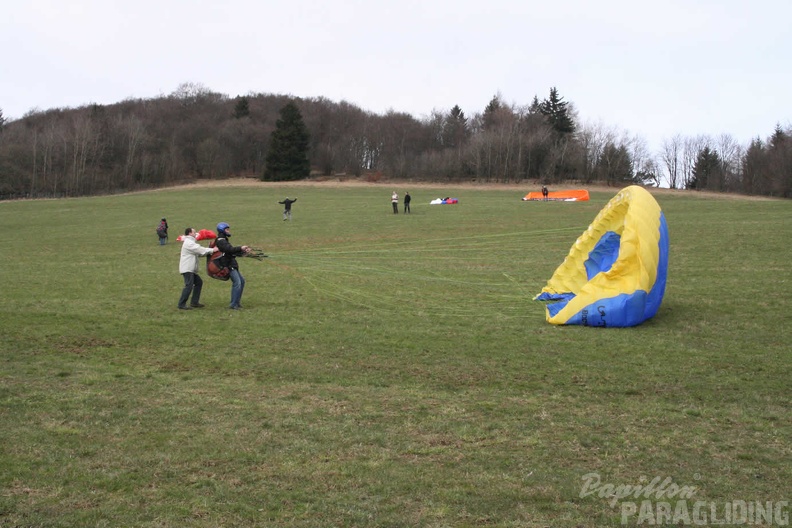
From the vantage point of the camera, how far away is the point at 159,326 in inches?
496

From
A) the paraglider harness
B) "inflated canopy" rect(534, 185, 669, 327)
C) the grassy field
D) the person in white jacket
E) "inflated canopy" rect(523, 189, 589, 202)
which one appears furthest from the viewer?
"inflated canopy" rect(523, 189, 589, 202)

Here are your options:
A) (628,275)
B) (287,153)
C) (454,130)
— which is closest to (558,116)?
(454,130)

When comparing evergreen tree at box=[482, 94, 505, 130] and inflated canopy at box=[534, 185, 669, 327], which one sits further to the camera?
evergreen tree at box=[482, 94, 505, 130]

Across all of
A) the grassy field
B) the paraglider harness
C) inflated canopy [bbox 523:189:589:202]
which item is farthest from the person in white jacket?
inflated canopy [bbox 523:189:589:202]

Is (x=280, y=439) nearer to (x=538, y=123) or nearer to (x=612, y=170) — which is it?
(x=612, y=170)

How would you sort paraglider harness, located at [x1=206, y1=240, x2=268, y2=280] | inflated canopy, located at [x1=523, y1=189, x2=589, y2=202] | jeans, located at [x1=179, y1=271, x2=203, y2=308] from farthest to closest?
inflated canopy, located at [x1=523, y1=189, x2=589, y2=202] < jeans, located at [x1=179, y1=271, x2=203, y2=308] < paraglider harness, located at [x1=206, y1=240, x2=268, y2=280]

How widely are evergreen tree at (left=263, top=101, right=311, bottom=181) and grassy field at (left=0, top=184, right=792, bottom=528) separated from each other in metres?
67.3

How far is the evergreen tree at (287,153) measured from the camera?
3381 inches

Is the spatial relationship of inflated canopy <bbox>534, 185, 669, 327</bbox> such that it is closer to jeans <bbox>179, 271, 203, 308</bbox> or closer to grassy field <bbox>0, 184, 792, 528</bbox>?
grassy field <bbox>0, 184, 792, 528</bbox>

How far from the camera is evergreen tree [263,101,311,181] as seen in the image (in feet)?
282

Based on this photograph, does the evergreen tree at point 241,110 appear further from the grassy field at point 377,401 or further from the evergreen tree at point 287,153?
the grassy field at point 377,401

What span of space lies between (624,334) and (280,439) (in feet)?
24.1

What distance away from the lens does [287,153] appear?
86.4m

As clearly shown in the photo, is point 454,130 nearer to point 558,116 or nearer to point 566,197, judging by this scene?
point 558,116
